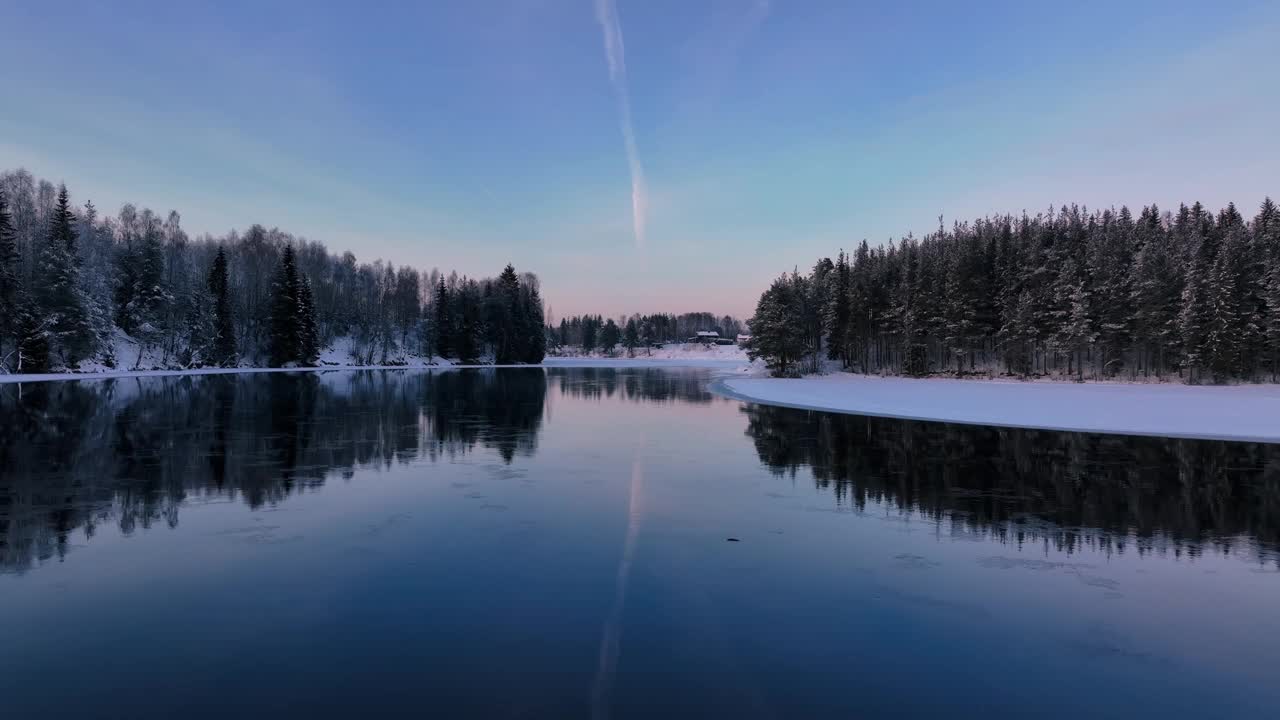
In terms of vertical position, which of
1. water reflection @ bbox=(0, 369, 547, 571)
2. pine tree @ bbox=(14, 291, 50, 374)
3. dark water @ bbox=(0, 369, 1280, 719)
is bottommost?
dark water @ bbox=(0, 369, 1280, 719)

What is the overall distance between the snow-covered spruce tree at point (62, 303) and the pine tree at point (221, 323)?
68.3 feet

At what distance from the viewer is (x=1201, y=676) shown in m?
6.10

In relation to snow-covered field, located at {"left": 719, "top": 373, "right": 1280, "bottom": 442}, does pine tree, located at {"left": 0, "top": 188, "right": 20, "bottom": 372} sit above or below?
above

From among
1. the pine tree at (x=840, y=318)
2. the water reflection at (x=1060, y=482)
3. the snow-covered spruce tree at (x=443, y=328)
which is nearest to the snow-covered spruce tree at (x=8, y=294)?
the snow-covered spruce tree at (x=443, y=328)

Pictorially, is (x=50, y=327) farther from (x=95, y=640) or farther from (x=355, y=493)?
(x=95, y=640)

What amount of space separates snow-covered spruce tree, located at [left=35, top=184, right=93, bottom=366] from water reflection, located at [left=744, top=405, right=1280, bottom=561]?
78.4 m

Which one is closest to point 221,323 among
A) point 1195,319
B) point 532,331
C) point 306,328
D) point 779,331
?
point 306,328

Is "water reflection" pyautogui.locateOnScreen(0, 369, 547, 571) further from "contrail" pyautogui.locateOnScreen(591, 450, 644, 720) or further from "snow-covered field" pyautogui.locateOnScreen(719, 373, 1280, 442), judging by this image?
"snow-covered field" pyautogui.locateOnScreen(719, 373, 1280, 442)

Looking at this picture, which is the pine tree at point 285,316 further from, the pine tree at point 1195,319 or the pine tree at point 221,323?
the pine tree at point 1195,319

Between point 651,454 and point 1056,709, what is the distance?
1517 centimetres

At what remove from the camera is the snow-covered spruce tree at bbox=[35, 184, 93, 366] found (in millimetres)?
66000

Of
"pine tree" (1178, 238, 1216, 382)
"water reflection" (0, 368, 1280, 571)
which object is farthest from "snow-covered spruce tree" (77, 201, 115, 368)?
"pine tree" (1178, 238, 1216, 382)

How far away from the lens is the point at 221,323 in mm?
91250

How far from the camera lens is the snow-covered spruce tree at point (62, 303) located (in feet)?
217
